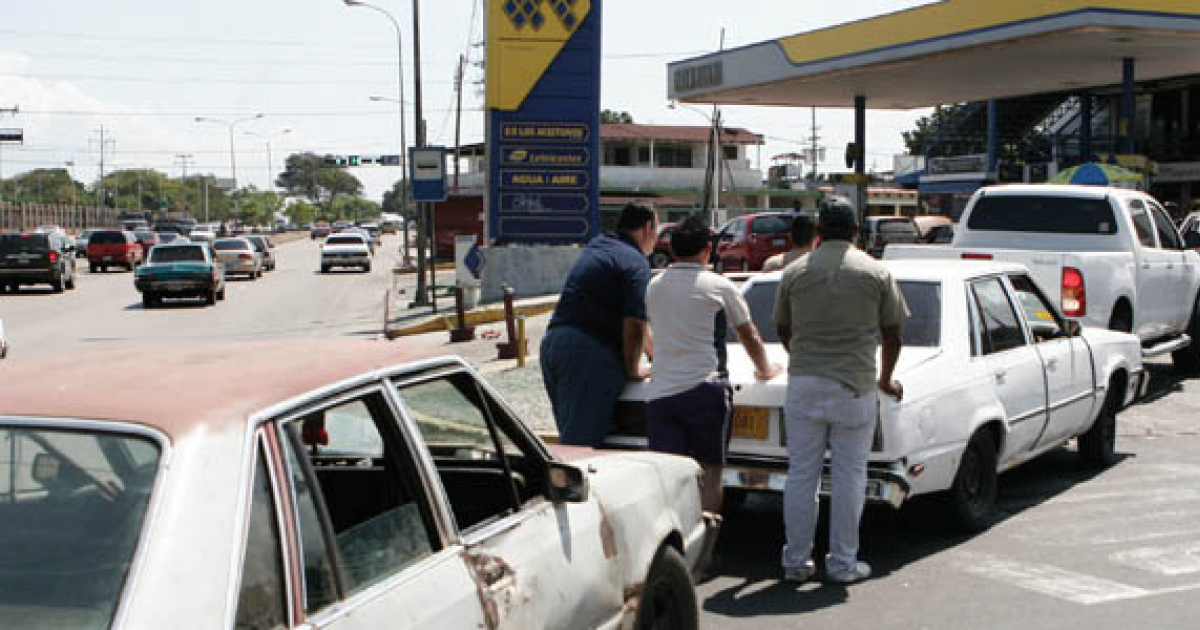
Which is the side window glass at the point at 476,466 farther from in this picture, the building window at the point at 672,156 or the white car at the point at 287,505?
the building window at the point at 672,156

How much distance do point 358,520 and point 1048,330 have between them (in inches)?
233

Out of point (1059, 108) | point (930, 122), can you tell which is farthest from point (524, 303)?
point (930, 122)

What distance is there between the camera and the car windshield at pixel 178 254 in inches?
1270

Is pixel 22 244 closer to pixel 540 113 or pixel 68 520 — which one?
pixel 540 113

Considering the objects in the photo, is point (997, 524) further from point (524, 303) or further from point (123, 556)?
point (524, 303)

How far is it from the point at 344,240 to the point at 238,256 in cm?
781

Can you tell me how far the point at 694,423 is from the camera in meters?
6.45

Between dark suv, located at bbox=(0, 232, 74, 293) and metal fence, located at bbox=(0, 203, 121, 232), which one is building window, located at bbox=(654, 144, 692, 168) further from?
dark suv, located at bbox=(0, 232, 74, 293)

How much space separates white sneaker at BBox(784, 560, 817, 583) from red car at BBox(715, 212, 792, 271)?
78.2 ft

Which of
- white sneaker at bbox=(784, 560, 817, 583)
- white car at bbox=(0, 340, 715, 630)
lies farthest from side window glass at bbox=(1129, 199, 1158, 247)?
white car at bbox=(0, 340, 715, 630)

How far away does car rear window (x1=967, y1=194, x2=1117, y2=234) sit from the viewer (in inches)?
510

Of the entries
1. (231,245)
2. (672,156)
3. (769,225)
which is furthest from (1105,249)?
(672,156)

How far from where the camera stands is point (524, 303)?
2494cm

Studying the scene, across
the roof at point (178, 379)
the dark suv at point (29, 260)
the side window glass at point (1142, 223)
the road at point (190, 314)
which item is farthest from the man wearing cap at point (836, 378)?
the dark suv at point (29, 260)
